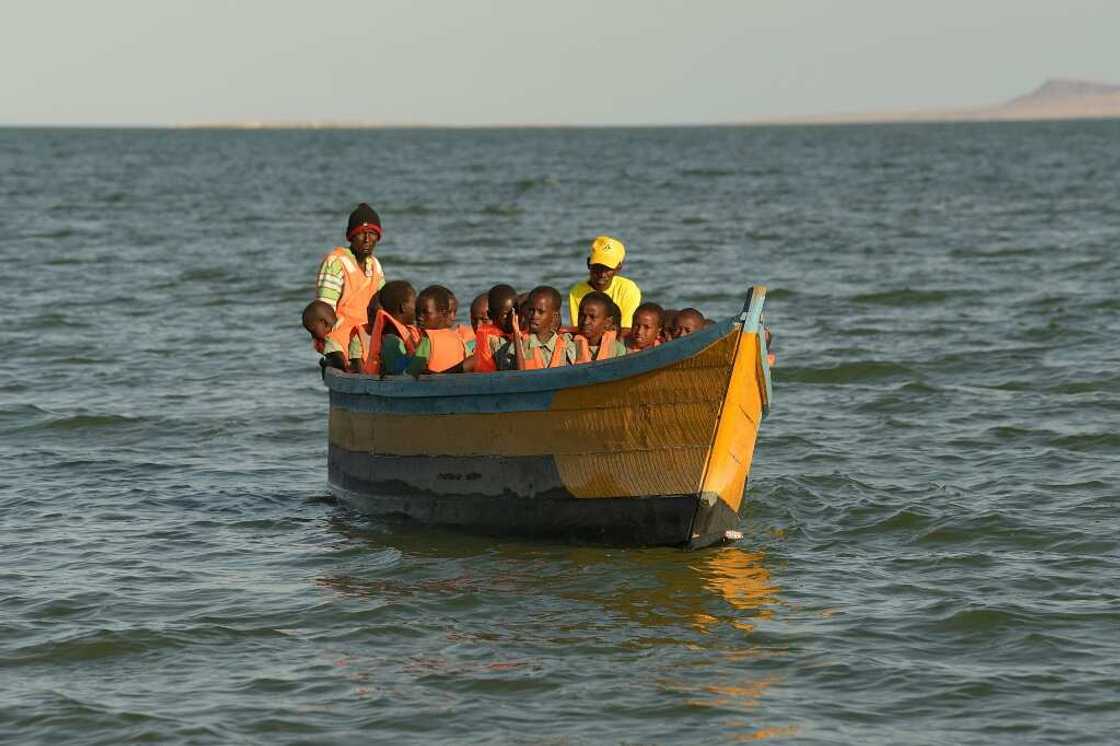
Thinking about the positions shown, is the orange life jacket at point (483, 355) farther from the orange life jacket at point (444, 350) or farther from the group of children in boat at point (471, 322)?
the orange life jacket at point (444, 350)

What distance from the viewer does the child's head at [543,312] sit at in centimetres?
1003

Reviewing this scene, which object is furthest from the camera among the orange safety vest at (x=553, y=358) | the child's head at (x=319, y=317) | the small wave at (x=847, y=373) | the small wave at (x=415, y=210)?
the small wave at (x=415, y=210)

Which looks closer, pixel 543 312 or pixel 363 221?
pixel 543 312

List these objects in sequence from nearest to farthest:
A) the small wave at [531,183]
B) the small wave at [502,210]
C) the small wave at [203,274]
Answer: the small wave at [203,274]
the small wave at [502,210]
the small wave at [531,183]

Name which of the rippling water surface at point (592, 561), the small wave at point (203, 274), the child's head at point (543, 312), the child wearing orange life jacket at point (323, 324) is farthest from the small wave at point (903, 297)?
the child's head at point (543, 312)

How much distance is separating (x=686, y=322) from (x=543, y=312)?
1.14m

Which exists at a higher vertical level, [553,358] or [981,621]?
[553,358]

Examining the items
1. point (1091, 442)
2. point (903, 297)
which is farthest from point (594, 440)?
point (903, 297)

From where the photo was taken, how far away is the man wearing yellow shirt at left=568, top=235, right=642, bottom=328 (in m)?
10.8

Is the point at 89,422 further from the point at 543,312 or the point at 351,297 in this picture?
the point at 543,312

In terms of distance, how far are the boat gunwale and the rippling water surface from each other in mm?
1019

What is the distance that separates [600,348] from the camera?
33.9 feet

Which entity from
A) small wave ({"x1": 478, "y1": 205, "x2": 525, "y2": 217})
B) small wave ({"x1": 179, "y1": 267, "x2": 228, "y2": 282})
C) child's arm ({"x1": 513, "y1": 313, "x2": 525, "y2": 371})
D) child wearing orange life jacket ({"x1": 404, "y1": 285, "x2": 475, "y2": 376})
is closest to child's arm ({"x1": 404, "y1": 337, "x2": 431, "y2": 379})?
child wearing orange life jacket ({"x1": 404, "y1": 285, "x2": 475, "y2": 376})

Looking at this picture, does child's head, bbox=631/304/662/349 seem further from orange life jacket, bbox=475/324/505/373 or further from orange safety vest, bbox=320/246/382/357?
orange safety vest, bbox=320/246/382/357
